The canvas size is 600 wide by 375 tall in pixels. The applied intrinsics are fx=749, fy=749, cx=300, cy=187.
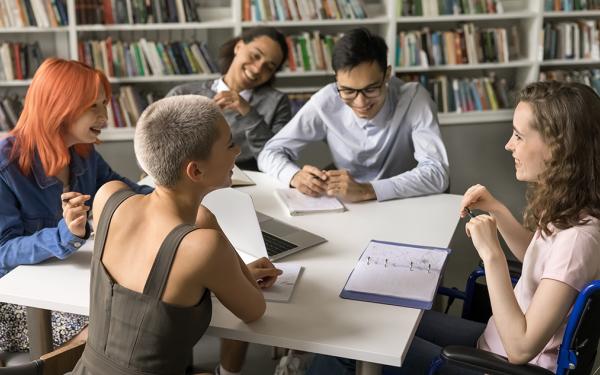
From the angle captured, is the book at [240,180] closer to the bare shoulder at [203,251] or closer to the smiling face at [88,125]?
the smiling face at [88,125]

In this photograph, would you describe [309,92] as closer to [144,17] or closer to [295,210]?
[144,17]

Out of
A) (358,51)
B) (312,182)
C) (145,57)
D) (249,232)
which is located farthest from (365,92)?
(145,57)

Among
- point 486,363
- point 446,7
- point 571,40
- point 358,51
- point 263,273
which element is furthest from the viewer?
point 571,40

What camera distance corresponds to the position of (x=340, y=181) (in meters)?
2.54

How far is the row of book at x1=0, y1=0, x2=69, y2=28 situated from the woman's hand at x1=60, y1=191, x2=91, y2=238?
3568 millimetres

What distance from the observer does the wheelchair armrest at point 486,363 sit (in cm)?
163

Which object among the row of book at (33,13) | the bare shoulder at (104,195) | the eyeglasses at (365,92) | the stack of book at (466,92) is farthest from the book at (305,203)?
the stack of book at (466,92)

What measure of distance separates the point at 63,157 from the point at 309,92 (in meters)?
3.54

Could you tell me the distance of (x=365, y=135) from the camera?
2.98 m

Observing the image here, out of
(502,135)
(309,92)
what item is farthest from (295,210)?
(502,135)

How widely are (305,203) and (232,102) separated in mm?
940

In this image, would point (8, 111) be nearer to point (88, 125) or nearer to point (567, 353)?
point (88, 125)

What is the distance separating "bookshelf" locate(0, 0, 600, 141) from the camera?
534 cm

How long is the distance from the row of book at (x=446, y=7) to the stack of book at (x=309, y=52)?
24.0 inches
